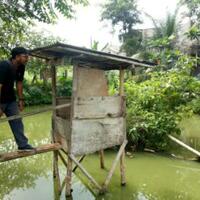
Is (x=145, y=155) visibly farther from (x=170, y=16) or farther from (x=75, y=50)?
(x=170, y=16)

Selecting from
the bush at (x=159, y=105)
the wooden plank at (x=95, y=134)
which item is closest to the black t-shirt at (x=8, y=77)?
the wooden plank at (x=95, y=134)

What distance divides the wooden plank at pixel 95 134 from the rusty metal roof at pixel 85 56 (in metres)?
1.08

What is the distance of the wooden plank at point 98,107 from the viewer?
5.36m

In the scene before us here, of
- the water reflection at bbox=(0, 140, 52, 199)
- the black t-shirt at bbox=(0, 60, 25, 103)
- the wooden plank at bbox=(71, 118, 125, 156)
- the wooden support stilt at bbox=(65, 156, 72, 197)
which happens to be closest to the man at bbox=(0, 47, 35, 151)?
the black t-shirt at bbox=(0, 60, 25, 103)

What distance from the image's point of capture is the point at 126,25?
2436cm

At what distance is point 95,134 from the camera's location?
566 cm

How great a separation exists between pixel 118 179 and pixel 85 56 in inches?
113

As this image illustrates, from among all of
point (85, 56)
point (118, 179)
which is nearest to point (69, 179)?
point (118, 179)

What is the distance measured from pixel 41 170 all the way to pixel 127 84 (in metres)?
3.90

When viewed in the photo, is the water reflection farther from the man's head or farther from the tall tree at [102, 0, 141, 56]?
the tall tree at [102, 0, 141, 56]

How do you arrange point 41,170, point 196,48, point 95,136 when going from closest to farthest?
point 95,136
point 41,170
point 196,48

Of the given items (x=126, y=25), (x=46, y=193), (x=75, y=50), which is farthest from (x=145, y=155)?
(x=126, y=25)

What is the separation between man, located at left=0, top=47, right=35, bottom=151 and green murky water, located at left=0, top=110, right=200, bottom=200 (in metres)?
1.43

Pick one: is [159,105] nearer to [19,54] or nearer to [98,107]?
[98,107]
